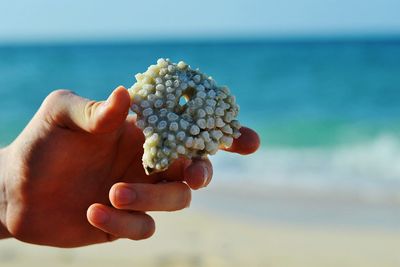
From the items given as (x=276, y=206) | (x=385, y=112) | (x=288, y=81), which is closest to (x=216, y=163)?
(x=276, y=206)

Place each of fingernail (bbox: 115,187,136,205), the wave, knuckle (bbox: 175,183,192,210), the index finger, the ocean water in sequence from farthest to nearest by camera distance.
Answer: the ocean water
the wave
the index finger
knuckle (bbox: 175,183,192,210)
fingernail (bbox: 115,187,136,205)

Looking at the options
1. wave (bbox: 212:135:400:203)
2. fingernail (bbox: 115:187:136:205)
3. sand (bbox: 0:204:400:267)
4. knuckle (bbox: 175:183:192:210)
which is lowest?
fingernail (bbox: 115:187:136:205)

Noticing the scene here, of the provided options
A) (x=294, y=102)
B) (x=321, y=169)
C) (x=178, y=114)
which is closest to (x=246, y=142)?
(x=178, y=114)

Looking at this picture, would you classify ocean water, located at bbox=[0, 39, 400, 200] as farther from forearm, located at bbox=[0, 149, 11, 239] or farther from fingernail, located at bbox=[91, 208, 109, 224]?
fingernail, located at bbox=[91, 208, 109, 224]

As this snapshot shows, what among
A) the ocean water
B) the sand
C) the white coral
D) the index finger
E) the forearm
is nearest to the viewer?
the white coral

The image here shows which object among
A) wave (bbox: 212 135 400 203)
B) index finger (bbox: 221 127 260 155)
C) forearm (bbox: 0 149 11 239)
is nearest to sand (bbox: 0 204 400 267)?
wave (bbox: 212 135 400 203)

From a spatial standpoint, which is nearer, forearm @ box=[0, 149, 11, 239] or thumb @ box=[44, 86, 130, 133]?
thumb @ box=[44, 86, 130, 133]

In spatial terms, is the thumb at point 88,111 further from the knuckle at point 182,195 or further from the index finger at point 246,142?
the index finger at point 246,142
